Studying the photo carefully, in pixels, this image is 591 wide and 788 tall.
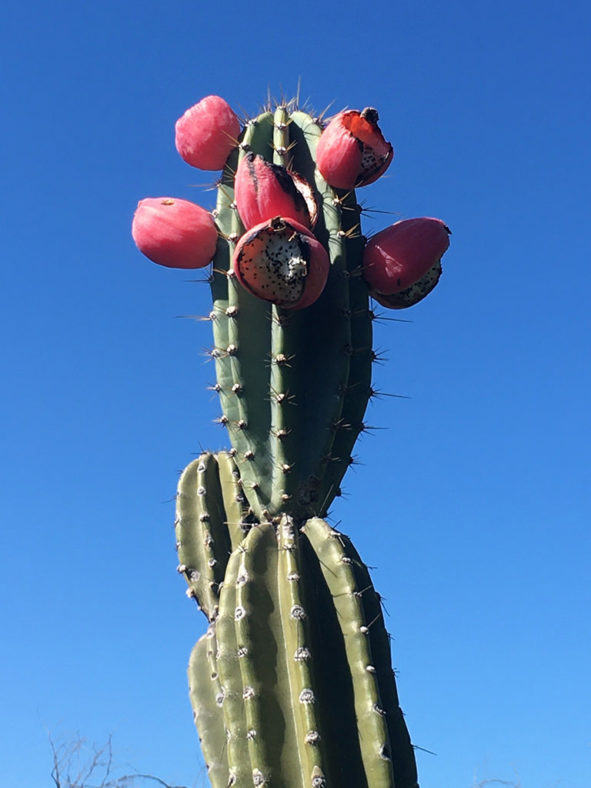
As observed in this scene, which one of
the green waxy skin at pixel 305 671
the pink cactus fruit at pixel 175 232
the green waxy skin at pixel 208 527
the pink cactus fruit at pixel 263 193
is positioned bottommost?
the green waxy skin at pixel 305 671

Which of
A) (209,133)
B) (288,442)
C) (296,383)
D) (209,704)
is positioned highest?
(209,133)

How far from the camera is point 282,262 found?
130 inches

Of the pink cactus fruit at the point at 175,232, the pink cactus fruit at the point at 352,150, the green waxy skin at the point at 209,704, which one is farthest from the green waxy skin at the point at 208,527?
the pink cactus fruit at the point at 352,150

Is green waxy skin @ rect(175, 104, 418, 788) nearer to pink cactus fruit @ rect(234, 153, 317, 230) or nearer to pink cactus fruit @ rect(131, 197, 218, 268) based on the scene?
pink cactus fruit @ rect(131, 197, 218, 268)

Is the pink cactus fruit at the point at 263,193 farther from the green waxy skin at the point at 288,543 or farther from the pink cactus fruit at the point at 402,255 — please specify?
the pink cactus fruit at the point at 402,255

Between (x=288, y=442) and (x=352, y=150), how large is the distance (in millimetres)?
1032

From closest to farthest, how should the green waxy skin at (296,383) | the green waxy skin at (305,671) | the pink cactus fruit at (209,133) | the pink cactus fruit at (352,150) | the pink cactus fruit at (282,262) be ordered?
the green waxy skin at (305,671), the pink cactus fruit at (282,262), the green waxy skin at (296,383), the pink cactus fruit at (352,150), the pink cactus fruit at (209,133)

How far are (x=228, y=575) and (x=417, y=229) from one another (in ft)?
4.58

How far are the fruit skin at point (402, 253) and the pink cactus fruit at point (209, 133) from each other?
646 mm

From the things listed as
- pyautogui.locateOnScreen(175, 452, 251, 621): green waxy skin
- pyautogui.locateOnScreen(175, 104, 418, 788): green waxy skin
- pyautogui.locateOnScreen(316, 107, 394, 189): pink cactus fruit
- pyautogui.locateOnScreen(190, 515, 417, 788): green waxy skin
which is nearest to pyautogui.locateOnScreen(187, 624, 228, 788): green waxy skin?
pyautogui.locateOnScreen(175, 104, 418, 788): green waxy skin

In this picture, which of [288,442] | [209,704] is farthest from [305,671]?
[209,704]

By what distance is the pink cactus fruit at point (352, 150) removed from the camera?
142 inches

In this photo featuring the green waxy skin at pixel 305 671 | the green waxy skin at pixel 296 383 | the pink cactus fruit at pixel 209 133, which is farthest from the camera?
the pink cactus fruit at pixel 209 133

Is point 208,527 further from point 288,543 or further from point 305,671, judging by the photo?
point 305,671
